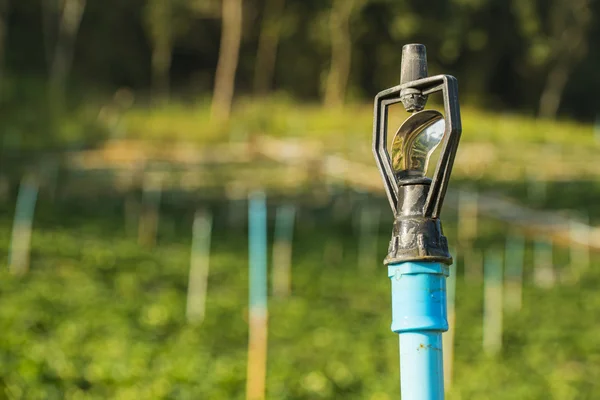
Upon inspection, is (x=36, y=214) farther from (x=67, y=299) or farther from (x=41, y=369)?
(x=41, y=369)

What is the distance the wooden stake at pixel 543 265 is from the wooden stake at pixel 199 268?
5497 mm

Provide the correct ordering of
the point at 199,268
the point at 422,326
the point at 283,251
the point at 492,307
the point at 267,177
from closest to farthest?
the point at 422,326 < the point at 492,307 < the point at 199,268 < the point at 283,251 < the point at 267,177

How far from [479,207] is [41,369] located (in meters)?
15.6

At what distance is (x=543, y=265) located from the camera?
17.3m

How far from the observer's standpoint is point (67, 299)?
11727 mm

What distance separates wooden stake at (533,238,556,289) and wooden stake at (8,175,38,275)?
8.11 metres

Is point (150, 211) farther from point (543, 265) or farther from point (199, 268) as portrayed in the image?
point (543, 265)

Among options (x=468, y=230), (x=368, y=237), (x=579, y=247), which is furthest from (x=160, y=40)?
(x=579, y=247)

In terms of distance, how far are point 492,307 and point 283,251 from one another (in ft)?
13.5

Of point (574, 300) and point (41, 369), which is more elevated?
point (574, 300)

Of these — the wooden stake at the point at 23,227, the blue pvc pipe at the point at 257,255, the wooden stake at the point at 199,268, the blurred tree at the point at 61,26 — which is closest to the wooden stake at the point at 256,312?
the blue pvc pipe at the point at 257,255

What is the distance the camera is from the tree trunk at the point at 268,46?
33406 millimetres

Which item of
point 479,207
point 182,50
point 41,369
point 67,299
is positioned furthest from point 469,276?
point 182,50

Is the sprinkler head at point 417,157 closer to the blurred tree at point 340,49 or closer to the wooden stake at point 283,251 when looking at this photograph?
the wooden stake at point 283,251
